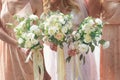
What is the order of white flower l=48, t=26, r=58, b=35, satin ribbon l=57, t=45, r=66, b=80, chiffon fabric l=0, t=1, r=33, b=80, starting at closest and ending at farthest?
white flower l=48, t=26, r=58, b=35
satin ribbon l=57, t=45, r=66, b=80
chiffon fabric l=0, t=1, r=33, b=80

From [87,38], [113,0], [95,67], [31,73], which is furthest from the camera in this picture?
[95,67]

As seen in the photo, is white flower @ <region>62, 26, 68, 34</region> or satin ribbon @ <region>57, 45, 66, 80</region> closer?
white flower @ <region>62, 26, 68, 34</region>

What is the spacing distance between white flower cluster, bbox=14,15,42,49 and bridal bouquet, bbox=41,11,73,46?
42mm

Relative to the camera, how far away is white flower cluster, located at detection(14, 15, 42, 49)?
4.66 feet

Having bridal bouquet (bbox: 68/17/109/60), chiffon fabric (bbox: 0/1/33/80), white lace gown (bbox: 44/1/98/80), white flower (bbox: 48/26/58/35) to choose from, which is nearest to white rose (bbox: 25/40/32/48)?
white flower (bbox: 48/26/58/35)

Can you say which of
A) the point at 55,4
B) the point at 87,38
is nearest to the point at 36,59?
the point at 87,38

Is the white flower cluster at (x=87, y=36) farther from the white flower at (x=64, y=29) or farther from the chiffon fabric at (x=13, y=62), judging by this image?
the chiffon fabric at (x=13, y=62)

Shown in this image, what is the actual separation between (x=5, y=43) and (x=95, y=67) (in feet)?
2.06

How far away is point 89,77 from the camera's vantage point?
201 cm

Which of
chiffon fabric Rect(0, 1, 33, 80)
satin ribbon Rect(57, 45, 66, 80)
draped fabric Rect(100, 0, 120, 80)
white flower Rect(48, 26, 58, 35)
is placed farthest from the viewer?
draped fabric Rect(100, 0, 120, 80)

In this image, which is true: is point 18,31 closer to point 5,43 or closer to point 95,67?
point 5,43

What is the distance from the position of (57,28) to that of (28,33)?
14 centimetres

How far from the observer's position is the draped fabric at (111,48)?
1931 millimetres

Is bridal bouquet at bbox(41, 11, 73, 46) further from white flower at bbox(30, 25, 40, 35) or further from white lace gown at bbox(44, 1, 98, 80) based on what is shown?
white lace gown at bbox(44, 1, 98, 80)
